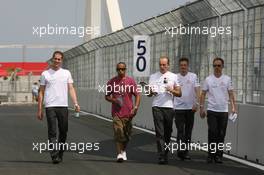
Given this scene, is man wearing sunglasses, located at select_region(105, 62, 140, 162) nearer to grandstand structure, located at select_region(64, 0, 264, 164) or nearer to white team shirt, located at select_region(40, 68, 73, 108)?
white team shirt, located at select_region(40, 68, 73, 108)

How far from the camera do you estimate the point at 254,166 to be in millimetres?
11656

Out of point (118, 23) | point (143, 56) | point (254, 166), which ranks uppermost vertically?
point (118, 23)

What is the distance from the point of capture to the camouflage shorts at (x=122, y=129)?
12180 mm

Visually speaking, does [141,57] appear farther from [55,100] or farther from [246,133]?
[55,100]

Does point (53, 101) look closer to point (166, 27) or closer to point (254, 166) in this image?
point (254, 166)

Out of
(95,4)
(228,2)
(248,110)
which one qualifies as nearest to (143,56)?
(228,2)

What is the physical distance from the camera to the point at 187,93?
12.8 m

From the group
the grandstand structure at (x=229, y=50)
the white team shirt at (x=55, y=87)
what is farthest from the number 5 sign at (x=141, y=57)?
the white team shirt at (x=55, y=87)

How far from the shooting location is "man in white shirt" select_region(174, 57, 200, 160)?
12742 millimetres

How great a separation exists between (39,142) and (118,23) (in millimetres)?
26907

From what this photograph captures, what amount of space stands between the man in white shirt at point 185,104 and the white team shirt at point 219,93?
55cm

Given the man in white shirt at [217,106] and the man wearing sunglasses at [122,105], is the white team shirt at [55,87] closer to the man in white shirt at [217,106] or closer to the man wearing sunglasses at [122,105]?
the man wearing sunglasses at [122,105]

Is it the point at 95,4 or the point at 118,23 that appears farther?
the point at 95,4

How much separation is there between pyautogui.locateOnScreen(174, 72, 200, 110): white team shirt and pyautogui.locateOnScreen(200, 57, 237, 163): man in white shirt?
0.46m
